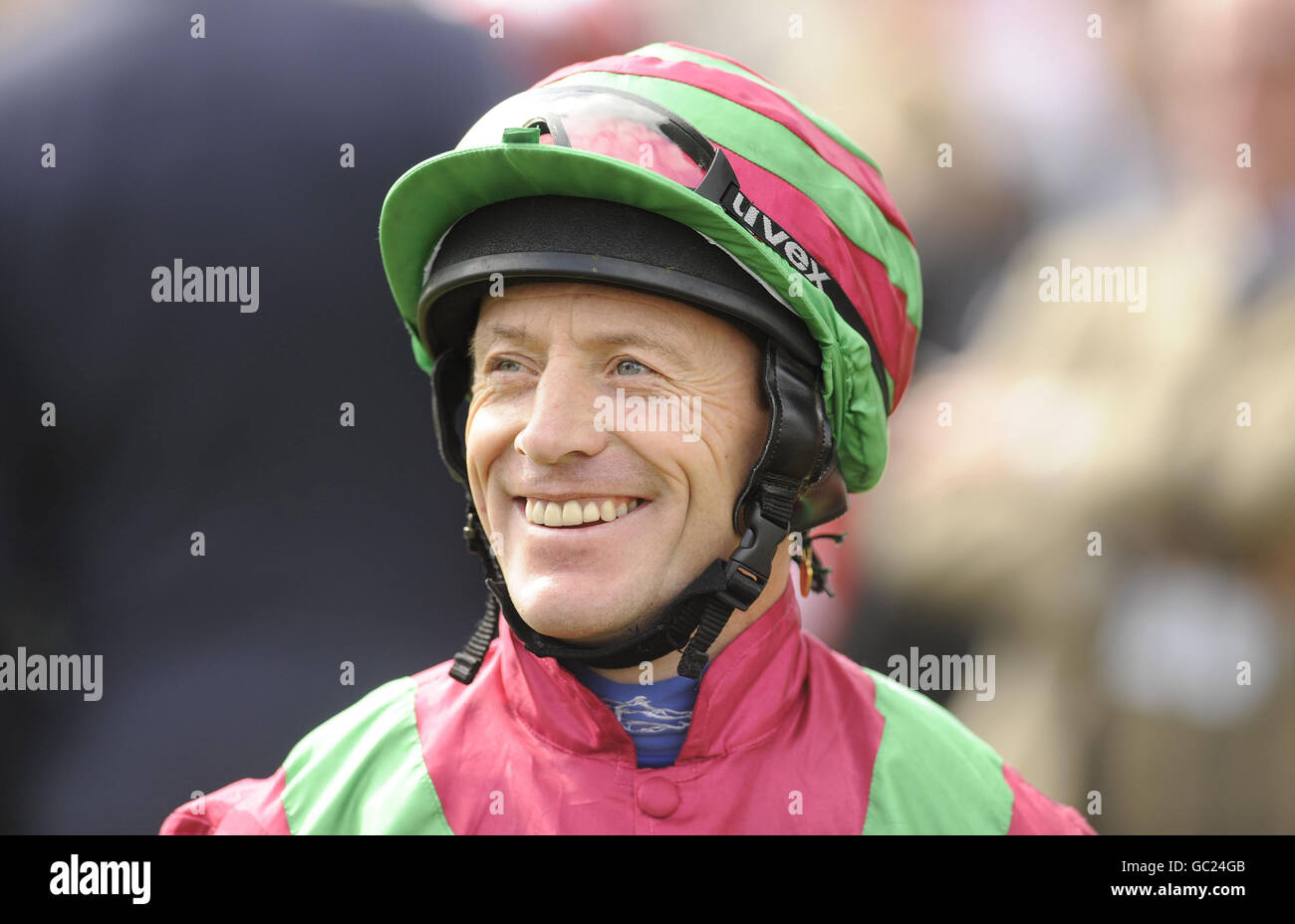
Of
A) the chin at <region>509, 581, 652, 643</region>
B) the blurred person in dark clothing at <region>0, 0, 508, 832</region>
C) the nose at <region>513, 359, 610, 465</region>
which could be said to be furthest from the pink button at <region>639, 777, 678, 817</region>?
the blurred person in dark clothing at <region>0, 0, 508, 832</region>

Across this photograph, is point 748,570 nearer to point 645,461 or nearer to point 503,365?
point 645,461

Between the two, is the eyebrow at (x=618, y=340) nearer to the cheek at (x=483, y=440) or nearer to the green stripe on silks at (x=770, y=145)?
the cheek at (x=483, y=440)

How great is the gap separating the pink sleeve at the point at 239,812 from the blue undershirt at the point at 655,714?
0.61m

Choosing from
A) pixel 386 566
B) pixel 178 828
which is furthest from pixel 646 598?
pixel 386 566

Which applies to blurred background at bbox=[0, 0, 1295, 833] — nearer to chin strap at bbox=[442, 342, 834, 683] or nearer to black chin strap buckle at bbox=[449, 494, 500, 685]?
black chin strap buckle at bbox=[449, 494, 500, 685]

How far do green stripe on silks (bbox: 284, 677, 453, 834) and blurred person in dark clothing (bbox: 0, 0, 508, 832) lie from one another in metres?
1.06

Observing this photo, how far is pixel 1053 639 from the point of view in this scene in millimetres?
4223

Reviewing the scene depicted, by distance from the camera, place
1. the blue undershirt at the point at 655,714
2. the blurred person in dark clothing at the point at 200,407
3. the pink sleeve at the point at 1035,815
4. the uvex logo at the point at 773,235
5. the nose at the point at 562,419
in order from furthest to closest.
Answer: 1. the blurred person in dark clothing at the point at 200,407
2. the pink sleeve at the point at 1035,815
3. the blue undershirt at the point at 655,714
4. the uvex logo at the point at 773,235
5. the nose at the point at 562,419

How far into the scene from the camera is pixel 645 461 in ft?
6.70

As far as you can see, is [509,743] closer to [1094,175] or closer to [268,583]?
[268,583]

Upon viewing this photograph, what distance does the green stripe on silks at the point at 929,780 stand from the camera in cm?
221

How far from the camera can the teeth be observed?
2031 mm

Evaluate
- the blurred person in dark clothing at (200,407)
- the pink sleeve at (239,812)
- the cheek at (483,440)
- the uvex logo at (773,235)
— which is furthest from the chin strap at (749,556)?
the blurred person in dark clothing at (200,407)

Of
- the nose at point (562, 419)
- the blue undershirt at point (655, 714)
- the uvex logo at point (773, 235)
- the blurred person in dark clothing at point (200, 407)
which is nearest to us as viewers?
the nose at point (562, 419)
